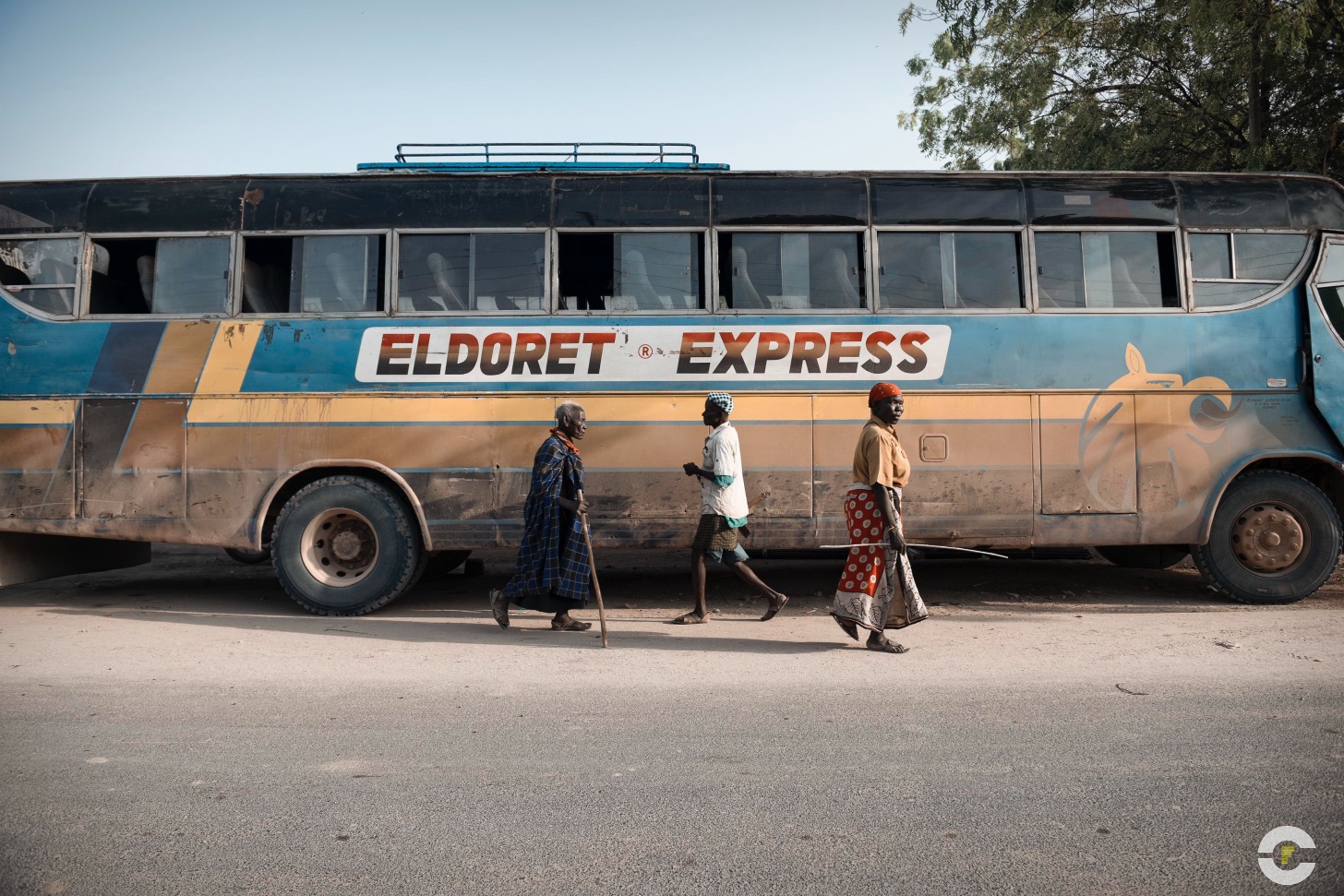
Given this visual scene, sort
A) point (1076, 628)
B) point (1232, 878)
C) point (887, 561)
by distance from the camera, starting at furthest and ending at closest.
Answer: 1. point (1076, 628)
2. point (887, 561)
3. point (1232, 878)

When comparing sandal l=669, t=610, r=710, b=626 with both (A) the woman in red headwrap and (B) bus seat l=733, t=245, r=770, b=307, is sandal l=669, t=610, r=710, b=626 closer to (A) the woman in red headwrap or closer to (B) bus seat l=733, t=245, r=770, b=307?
(A) the woman in red headwrap

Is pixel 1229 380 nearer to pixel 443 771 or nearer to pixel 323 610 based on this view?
pixel 443 771

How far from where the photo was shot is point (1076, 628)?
6.41 metres

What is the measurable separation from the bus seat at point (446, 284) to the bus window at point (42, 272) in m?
2.90

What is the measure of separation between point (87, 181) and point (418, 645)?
15.9 feet

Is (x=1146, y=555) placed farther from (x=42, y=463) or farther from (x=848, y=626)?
(x=42, y=463)

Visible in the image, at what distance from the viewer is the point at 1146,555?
27.0ft

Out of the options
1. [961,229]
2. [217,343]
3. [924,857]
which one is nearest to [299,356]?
[217,343]

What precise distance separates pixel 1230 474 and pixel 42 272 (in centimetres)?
980

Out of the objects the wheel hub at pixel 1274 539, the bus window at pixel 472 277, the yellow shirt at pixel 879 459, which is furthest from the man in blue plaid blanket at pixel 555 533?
the wheel hub at pixel 1274 539

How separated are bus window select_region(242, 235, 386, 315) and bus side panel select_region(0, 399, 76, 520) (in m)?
1.72

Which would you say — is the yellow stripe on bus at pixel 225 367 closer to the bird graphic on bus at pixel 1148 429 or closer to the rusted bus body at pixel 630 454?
the rusted bus body at pixel 630 454

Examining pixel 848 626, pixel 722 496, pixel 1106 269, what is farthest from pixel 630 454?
pixel 1106 269

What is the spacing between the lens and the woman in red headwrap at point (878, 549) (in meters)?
5.60
